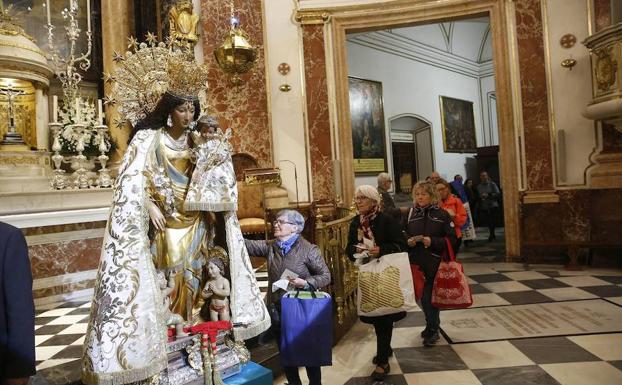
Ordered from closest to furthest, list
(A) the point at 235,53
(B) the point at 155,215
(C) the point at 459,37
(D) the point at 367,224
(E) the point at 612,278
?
(B) the point at 155,215
(D) the point at 367,224
(E) the point at 612,278
(A) the point at 235,53
(C) the point at 459,37

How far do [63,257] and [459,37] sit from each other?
1385 cm

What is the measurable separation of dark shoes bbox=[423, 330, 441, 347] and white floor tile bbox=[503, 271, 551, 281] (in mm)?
2863

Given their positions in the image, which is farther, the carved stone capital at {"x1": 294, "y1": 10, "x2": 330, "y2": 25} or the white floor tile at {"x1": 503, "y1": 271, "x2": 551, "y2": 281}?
the carved stone capital at {"x1": 294, "y1": 10, "x2": 330, "y2": 25}

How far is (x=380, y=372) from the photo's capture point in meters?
3.25

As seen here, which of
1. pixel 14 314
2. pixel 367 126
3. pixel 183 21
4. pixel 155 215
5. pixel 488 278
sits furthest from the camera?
pixel 367 126

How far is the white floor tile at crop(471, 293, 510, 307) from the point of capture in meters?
5.06

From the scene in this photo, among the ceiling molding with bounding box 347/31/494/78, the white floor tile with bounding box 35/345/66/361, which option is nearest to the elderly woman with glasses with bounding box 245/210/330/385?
the white floor tile with bounding box 35/345/66/361

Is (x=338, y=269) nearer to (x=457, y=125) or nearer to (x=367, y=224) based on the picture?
(x=367, y=224)

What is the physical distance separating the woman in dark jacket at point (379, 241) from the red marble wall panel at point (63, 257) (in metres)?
4.28

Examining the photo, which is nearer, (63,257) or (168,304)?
(168,304)

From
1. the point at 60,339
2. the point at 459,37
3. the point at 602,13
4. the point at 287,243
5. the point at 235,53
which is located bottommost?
the point at 60,339

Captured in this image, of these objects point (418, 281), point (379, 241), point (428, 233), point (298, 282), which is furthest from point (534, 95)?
point (298, 282)

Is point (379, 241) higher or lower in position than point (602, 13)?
lower

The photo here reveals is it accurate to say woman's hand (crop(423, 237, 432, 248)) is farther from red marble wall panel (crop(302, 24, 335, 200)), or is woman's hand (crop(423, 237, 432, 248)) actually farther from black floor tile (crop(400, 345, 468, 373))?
red marble wall panel (crop(302, 24, 335, 200))
